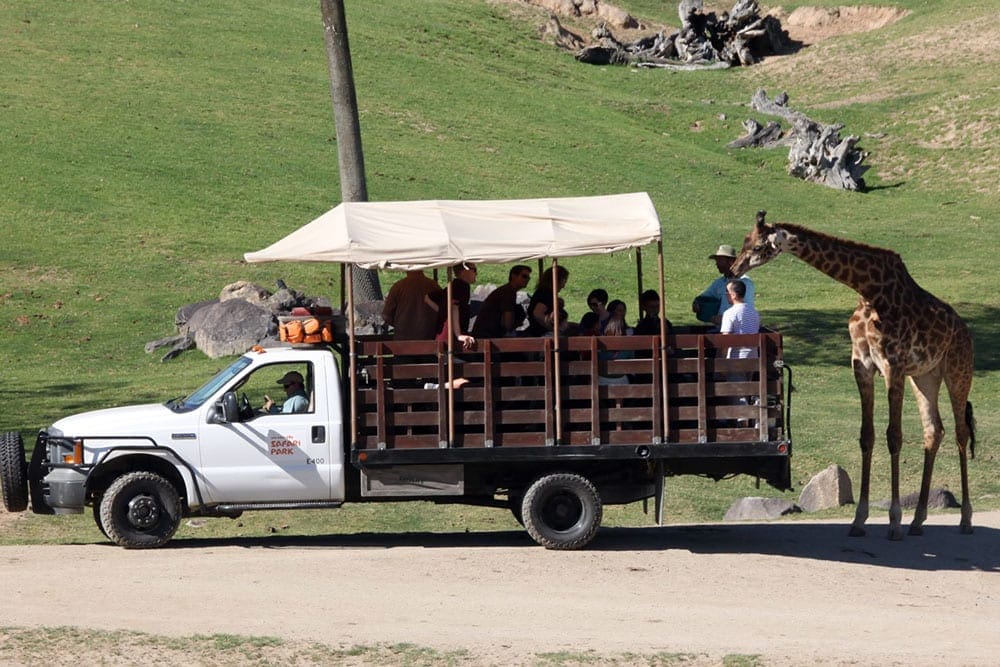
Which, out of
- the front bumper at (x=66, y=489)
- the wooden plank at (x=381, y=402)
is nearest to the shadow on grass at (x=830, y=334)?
the wooden plank at (x=381, y=402)

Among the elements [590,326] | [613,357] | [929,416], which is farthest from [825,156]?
[613,357]

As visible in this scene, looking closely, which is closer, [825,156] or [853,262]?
[853,262]

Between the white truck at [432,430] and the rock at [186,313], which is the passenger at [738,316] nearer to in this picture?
the white truck at [432,430]

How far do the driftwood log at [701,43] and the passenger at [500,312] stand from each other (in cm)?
4934

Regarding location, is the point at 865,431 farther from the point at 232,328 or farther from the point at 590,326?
the point at 232,328

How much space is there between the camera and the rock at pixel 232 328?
90.2ft

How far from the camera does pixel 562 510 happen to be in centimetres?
1431

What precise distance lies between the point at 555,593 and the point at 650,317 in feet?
11.9

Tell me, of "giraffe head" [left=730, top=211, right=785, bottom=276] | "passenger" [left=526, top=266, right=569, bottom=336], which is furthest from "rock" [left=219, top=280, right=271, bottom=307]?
"giraffe head" [left=730, top=211, right=785, bottom=276]

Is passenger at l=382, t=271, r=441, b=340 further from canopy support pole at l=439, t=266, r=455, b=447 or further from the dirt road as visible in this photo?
the dirt road

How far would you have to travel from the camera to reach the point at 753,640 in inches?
438

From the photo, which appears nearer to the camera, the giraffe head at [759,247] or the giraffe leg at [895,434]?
the giraffe head at [759,247]

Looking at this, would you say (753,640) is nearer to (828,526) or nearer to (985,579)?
(985,579)

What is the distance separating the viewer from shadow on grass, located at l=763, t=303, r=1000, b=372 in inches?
1081
